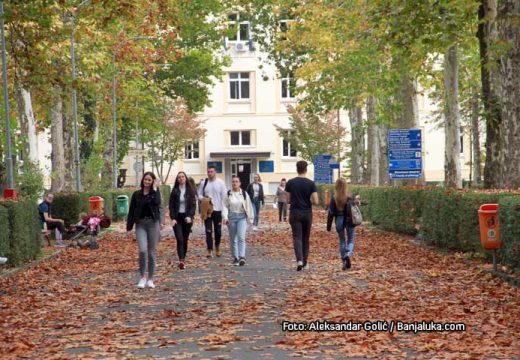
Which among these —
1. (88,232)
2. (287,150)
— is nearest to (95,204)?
(88,232)

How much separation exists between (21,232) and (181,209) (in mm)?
3356

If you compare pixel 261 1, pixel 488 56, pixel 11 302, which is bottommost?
pixel 11 302

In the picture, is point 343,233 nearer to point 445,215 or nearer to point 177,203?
point 177,203

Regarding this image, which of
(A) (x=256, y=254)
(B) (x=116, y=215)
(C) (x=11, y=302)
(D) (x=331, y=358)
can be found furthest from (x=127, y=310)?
(B) (x=116, y=215)

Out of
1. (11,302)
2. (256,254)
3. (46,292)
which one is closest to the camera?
(11,302)

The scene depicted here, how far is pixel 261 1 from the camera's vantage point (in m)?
51.5

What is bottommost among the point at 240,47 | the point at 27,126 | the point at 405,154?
the point at 405,154

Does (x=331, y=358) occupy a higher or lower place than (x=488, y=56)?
lower

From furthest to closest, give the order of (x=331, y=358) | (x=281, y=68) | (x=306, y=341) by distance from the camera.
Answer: (x=281, y=68) → (x=306, y=341) → (x=331, y=358)

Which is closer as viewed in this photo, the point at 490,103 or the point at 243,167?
the point at 490,103

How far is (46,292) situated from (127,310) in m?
3.53

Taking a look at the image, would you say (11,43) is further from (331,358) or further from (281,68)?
(281,68)

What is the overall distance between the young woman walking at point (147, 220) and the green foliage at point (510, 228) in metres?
5.00

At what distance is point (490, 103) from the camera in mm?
24688
